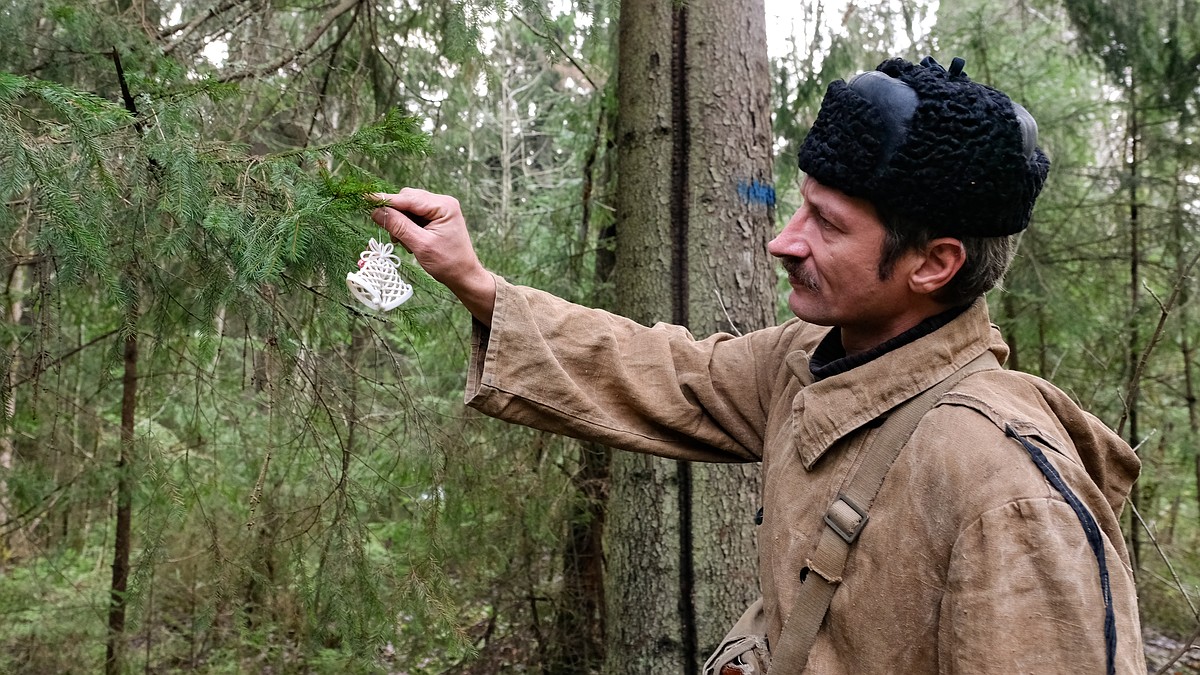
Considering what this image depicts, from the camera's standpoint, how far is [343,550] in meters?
2.97

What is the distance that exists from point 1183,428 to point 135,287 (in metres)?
7.34

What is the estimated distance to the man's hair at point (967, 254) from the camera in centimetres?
154

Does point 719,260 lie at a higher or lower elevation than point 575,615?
higher

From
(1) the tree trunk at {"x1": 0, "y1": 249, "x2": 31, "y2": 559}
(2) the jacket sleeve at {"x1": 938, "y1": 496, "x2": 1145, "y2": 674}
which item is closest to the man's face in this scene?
(2) the jacket sleeve at {"x1": 938, "y1": 496, "x2": 1145, "y2": 674}

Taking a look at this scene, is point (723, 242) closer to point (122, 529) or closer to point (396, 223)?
point (396, 223)

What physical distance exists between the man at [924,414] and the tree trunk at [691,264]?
1.30 metres

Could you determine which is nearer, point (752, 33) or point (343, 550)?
Answer: point (343, 550)

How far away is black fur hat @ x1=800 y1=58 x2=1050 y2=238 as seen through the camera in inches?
57.6

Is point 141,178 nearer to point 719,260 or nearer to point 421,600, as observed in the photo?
point 421,600

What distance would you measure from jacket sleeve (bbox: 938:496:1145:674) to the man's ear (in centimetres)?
45

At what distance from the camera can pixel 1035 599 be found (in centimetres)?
121

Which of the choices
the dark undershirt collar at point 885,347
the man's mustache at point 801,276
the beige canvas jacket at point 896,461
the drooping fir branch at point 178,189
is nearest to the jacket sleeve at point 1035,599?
the beige canvas jacket at point 896,461

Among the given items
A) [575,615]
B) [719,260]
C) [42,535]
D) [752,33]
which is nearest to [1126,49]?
[752,33]

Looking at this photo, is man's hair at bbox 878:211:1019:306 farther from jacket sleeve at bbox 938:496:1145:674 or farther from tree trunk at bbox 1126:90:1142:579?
tree trunk at bbox 1126:90:1142:579
